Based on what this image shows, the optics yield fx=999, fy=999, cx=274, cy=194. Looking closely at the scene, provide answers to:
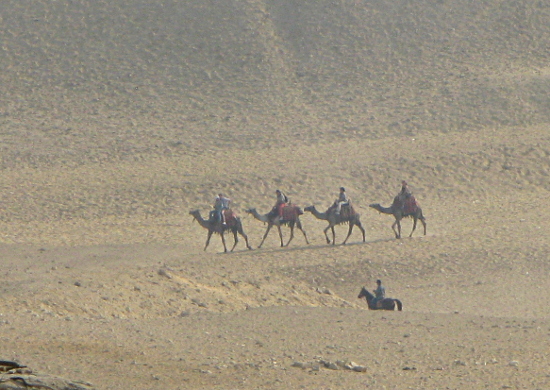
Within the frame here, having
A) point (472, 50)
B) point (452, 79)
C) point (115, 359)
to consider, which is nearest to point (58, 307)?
point (115, 359)

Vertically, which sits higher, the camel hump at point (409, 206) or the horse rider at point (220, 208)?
the camel hump at point (409, 206)

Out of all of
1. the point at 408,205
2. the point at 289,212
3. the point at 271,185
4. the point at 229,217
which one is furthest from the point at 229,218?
the point at 271,185

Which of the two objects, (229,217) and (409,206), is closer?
(229,217)

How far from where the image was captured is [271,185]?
1238 inches

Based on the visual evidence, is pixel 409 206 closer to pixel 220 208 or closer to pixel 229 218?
pixel 229 218

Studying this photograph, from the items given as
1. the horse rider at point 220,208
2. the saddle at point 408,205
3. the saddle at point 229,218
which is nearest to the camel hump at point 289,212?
the saddle at point 229,218

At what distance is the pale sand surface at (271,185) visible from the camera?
1381 cm

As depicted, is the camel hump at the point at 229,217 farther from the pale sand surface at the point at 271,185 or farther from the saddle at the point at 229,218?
the pale sand surface at the point at 271,185

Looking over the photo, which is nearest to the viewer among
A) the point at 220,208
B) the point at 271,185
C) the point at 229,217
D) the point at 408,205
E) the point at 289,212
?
the point at 229,217

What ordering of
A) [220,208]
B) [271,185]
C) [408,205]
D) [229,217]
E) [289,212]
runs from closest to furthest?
[229,217], [220,208], [289,212], [408,205], [271,185]

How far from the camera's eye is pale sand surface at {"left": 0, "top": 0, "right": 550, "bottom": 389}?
544 inches

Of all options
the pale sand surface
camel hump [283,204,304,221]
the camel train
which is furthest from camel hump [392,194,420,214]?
camel hump [283,204,304,221]

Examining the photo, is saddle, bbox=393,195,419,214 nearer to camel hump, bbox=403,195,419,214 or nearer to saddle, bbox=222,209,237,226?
camel hump, bbox=403,195,419,214

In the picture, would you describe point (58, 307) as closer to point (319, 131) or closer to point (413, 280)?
point (413, 280)
